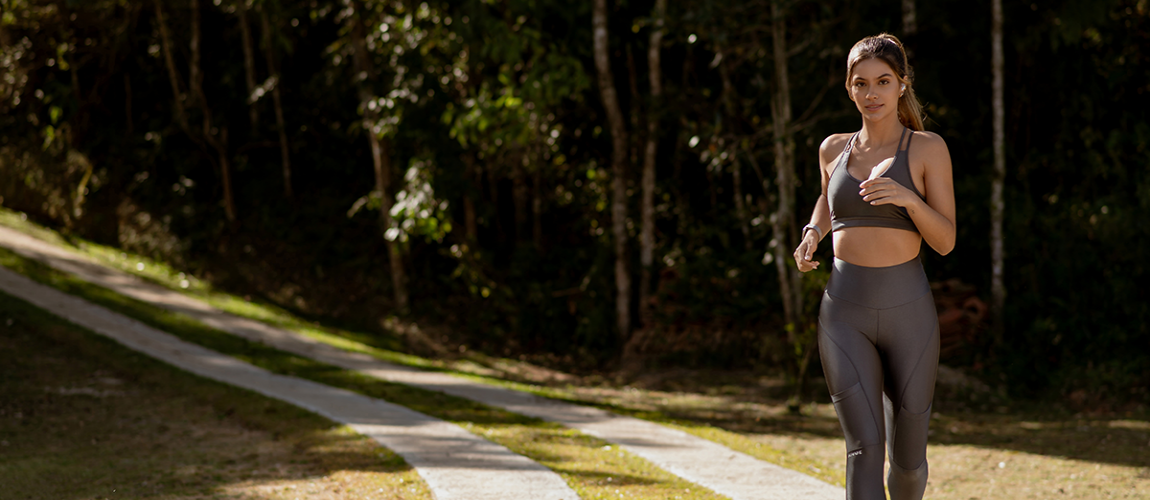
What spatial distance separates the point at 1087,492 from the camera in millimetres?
6090

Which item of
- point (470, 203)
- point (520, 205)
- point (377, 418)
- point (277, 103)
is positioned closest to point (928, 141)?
point (377, 418)

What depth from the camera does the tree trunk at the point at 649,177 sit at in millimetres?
12398

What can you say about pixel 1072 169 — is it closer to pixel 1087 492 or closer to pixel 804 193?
pixel 804 193

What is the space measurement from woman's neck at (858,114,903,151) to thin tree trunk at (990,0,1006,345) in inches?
348

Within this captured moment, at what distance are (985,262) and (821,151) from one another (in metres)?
9.66

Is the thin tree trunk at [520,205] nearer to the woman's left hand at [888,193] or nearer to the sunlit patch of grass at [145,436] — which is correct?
the sunlit patch of grass at [145,436]

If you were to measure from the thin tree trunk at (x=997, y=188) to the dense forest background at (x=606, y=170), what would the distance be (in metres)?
0.17

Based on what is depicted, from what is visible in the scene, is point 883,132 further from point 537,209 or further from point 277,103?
point 277,103

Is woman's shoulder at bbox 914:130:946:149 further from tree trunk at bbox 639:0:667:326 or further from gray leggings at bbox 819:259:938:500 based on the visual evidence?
tree trunk at bbox 639:0:667:326

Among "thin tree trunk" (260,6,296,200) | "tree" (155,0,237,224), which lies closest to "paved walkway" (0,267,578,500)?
"tree" (155,0,237,224)

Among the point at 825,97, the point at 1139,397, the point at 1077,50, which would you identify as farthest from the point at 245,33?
the point at 1139,397

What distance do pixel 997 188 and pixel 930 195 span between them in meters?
9.02

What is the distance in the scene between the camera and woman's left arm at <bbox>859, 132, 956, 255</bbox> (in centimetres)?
297

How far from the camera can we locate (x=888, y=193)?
2.96 meters
